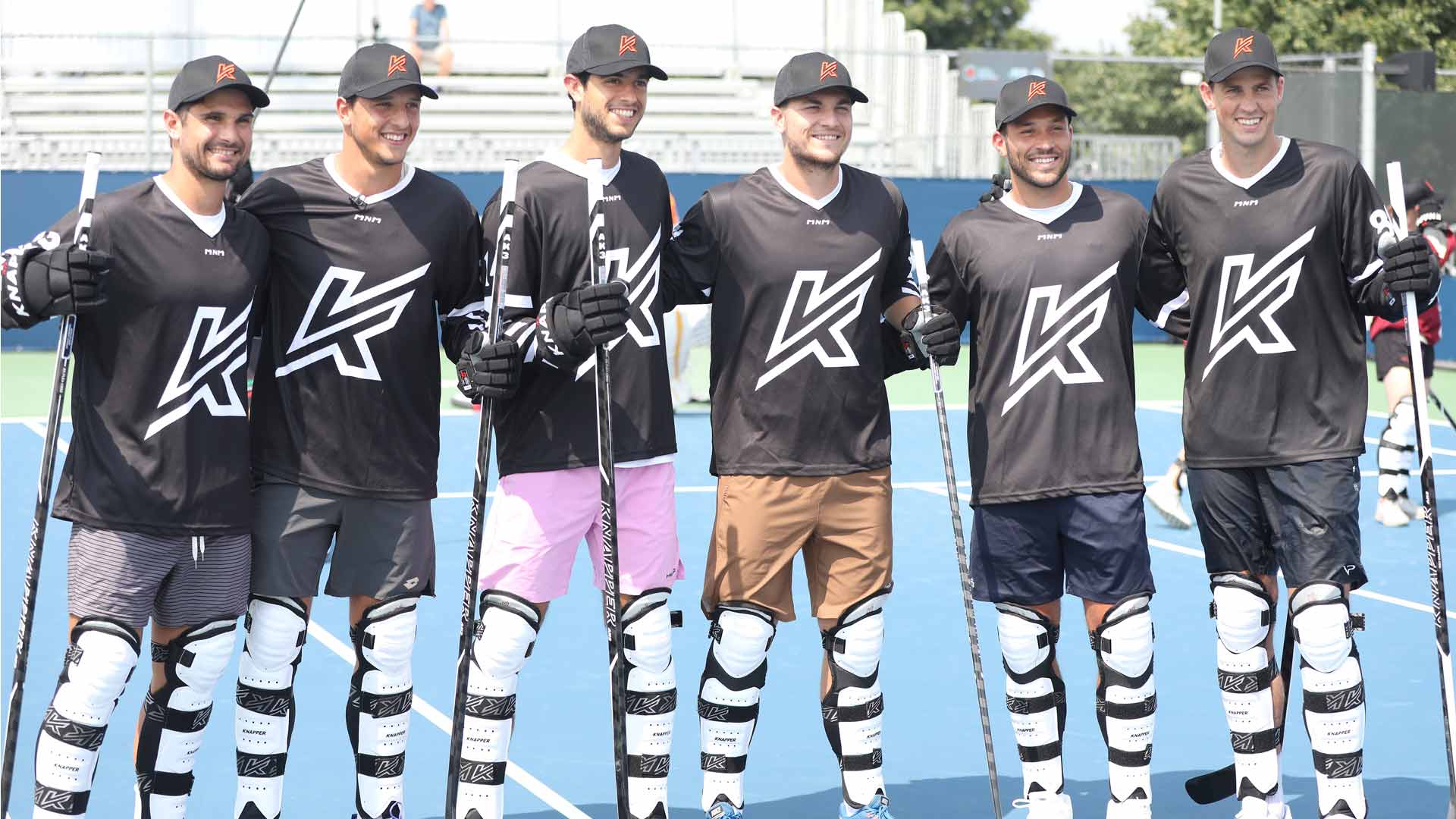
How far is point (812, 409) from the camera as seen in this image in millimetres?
5660

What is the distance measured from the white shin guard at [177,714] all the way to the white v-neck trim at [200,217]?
3.69 ft

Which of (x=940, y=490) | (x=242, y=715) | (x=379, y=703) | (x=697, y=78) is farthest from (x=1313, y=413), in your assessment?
(x=697, y=78)

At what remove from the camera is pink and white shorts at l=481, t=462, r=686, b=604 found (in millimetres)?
5430

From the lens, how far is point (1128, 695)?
5559 millimetres

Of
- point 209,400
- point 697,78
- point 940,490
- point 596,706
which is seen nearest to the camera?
point 209,400

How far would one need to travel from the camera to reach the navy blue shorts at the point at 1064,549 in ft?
18.4

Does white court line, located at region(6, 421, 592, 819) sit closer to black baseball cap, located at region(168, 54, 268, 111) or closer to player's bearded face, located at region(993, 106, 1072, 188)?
black baseball cap, located at region(168, 54, 268, 111)

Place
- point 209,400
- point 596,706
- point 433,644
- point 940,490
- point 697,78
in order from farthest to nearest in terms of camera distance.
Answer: point 697,78
point 940,490
point 433,644
point 596,706
point 209,400

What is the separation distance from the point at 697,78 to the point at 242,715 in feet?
73.3

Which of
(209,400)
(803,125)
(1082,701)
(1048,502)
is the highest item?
(803,125)

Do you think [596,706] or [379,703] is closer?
[379,703]

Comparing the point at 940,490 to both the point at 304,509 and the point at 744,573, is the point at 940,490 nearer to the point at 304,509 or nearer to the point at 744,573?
the point at 744,573

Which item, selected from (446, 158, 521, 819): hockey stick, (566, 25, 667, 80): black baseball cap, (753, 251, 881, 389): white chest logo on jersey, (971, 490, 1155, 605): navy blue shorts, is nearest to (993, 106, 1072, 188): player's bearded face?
(753, 251, 881, 389): white chest logo on jersey

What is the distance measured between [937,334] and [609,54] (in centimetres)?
134
